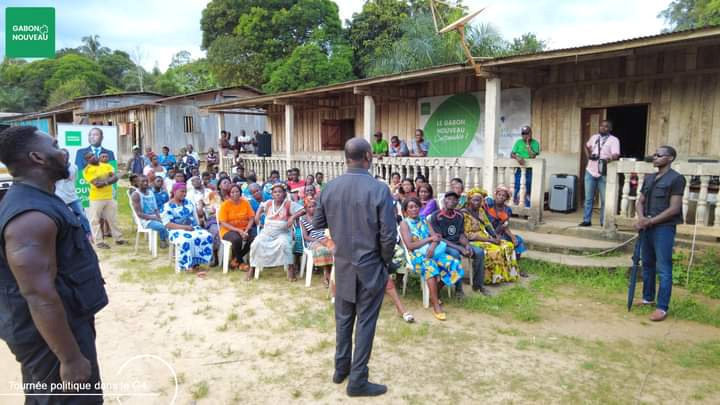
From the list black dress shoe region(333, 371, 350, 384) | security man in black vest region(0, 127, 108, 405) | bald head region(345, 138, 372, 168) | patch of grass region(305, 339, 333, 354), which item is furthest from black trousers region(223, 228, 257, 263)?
security man in black vest region(0, 127, 108, 405)

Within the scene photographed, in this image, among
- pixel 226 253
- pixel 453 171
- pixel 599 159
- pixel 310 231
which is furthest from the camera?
pixel 453 171

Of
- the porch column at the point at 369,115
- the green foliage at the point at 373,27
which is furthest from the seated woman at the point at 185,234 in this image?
the green foliage at the point at 373,27

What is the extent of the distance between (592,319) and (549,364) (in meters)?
1.25

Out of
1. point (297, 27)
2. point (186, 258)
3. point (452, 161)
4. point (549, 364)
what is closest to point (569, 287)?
point (549, 364)

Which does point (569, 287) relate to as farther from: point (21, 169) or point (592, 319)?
point (21, 169)

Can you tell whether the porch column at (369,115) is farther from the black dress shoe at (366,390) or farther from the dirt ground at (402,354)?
the black dress shoe at (366,390)

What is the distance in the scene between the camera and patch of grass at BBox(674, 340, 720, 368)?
11.6 ft

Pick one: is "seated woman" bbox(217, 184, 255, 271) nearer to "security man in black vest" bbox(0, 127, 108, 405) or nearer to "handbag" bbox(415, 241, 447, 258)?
"handbag" bbox(415, 241, 447, 258)

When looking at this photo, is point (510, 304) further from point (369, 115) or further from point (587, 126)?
point (369, 115)

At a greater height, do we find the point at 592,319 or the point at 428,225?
the point at 428,225

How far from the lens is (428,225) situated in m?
5.12

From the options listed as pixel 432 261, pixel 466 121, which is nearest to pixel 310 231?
pixel 432 261

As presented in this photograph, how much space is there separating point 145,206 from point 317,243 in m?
3.23

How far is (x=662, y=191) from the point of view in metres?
4.32
